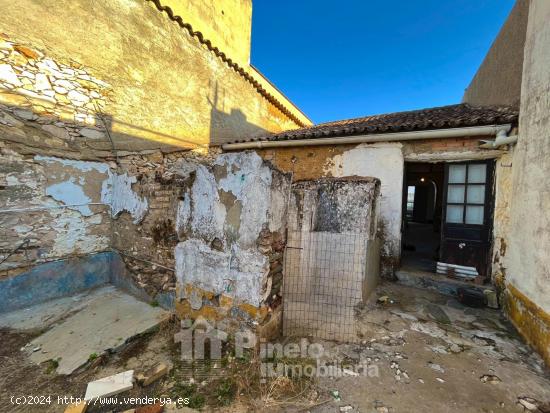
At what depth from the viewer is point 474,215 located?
4297 millimetres

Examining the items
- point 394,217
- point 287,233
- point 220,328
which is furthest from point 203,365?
point 394,217

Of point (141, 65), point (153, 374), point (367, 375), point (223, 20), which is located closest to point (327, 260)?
point (367, 375)

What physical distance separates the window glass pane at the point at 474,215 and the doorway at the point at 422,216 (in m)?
1.06

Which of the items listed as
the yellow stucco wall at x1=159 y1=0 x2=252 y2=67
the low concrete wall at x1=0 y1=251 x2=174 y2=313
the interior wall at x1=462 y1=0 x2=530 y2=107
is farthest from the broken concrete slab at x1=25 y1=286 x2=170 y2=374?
the interior wall at x1=462 y1=0 x2=530 y2=107

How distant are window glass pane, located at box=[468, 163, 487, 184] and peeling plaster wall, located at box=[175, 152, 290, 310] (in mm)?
3972

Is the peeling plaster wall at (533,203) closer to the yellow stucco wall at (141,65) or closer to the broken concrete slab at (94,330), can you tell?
the broken concrete slab at (94,330)

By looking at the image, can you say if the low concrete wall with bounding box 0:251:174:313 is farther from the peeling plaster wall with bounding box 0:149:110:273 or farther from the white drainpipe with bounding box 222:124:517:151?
the white drainpipe with bounding box 222:124:517:151

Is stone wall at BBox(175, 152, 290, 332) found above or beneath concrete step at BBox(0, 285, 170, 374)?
above

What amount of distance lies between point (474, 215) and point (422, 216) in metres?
8.73

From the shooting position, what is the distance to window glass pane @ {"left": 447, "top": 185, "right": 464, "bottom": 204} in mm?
4421

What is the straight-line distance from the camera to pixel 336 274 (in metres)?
2.87

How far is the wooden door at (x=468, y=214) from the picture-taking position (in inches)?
163

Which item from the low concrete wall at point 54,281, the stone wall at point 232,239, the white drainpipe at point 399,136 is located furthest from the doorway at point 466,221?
the low concrete wall at point 54,281

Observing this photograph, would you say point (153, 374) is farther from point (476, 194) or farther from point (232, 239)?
point (476, 194)
